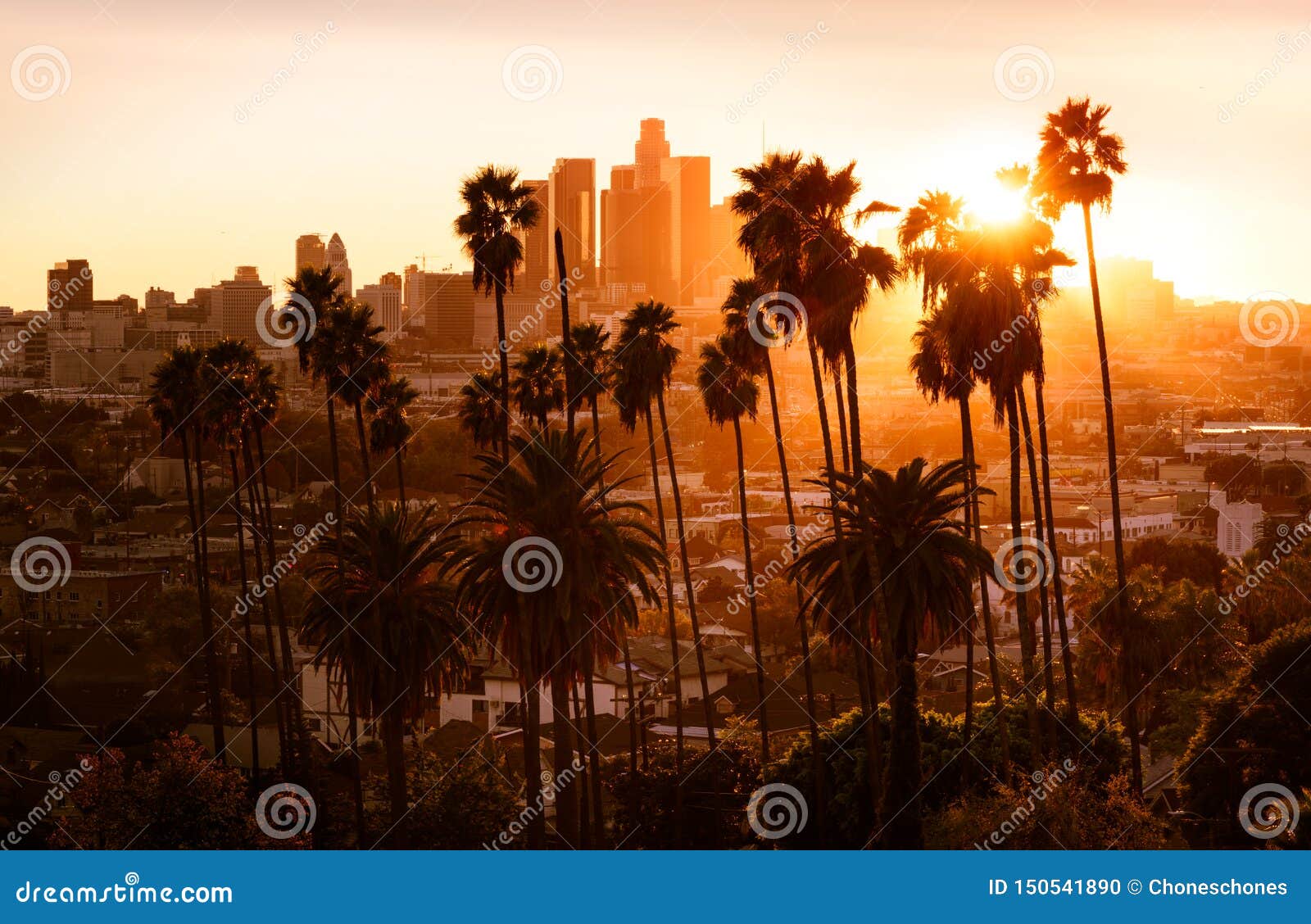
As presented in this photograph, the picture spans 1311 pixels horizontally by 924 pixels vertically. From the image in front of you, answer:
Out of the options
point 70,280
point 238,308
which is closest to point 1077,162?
point 70,280

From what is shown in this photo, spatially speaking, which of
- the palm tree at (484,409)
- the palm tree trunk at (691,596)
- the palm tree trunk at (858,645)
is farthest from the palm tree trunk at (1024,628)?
the palm tree at (484,409)

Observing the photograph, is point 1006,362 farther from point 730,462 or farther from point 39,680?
point 730,462

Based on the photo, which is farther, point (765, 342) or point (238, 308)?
point (238, 308)

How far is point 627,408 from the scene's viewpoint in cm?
3697

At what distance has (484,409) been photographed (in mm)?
39219

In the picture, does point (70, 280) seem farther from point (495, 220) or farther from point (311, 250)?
point (495, 220)

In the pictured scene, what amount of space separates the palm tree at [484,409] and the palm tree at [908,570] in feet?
44.8

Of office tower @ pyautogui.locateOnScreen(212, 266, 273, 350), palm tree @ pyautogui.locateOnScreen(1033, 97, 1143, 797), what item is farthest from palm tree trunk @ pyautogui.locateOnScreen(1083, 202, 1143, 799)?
office tower @ pyautogui.locateOnScreen(212, 266, 273, 350)

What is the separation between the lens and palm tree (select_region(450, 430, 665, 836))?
26.2 m

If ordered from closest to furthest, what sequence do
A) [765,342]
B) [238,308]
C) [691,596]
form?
[765,342], [691,596], [238,308]

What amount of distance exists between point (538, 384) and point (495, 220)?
849 cm

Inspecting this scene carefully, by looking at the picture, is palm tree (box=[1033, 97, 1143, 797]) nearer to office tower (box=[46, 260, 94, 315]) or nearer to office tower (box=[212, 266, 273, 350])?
office tower (box=[46, 260, 94, 315])

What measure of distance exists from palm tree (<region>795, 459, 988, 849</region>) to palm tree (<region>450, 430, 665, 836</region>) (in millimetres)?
3507

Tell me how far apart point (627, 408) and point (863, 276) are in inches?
434
